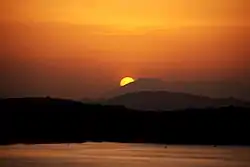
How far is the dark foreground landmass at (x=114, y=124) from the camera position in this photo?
97.9 inches

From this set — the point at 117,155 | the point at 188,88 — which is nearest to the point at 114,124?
the point at 117,155

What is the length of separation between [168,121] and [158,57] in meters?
0.28

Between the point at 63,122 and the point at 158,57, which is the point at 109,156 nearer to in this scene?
the point at 63,122

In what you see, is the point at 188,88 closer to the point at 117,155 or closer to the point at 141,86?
the point at 141,86

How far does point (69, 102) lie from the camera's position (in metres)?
2.53

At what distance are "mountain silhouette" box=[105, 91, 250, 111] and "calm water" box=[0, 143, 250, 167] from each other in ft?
0.57

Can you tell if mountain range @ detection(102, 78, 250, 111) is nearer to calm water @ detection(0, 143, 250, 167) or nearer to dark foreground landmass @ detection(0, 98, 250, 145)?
dark foreground landmass @ detection(0, 98, 250, 145)

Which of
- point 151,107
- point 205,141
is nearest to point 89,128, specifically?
point 151,107

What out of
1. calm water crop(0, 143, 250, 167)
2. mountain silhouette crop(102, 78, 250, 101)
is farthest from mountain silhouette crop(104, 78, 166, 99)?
calm water crop(0, 143, 250, 167)

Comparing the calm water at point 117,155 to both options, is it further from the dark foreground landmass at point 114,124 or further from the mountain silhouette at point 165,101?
the mountain silhouette at point 165,101

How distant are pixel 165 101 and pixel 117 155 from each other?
362 millimetres

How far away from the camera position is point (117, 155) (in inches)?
104

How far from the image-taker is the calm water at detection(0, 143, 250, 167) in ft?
8.02

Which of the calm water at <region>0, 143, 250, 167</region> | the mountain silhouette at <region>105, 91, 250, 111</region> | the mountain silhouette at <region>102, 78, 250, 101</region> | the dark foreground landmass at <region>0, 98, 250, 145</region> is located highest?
the mountain silhouette at <region>102, 78, 250, 101</region>
